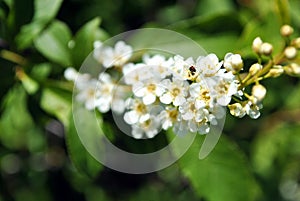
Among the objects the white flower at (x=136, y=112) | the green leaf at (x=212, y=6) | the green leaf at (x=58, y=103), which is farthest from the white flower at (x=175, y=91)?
the green leaf at (x=212, y=6)

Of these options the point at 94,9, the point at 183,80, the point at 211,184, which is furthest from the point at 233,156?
the point at 94,9

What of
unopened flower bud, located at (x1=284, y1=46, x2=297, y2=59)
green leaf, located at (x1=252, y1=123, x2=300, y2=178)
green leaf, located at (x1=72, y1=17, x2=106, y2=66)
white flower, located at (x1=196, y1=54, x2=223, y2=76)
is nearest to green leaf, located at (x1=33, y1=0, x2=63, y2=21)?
green leaf, located at (x1=72, y1=17, x2=106, y2=66)

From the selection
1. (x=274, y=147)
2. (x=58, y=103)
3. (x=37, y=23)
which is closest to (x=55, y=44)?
(x=37, y=23)

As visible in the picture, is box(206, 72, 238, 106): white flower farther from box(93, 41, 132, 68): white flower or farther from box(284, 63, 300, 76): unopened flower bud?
box(93, 41, 132, 68): white flower

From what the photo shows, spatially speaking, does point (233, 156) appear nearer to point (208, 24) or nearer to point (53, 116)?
point (208, 24)

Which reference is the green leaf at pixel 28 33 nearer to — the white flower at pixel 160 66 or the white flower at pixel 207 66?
the white flower at pixel 160 66

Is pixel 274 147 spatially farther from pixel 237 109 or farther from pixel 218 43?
pixel 237 109
